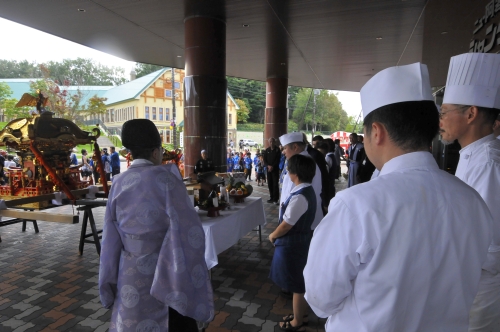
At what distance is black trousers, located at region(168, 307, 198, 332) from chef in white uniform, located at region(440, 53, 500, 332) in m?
1.54

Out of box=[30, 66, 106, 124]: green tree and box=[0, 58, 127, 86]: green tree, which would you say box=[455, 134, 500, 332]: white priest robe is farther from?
box=[0, 58, 127, 86]: green tree

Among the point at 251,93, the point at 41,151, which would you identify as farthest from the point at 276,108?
the point at 251,93

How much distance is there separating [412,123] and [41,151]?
4.51m

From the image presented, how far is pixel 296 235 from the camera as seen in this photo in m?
2.83

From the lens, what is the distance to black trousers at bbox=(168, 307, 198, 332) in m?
1.86

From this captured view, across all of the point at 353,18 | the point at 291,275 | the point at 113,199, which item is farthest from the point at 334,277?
the point at 353,18

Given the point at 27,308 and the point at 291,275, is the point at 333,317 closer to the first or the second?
the point at 291,275

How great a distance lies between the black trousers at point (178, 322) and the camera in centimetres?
186

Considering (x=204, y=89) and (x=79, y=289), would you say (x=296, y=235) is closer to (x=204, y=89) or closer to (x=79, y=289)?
(x=79, y=289)

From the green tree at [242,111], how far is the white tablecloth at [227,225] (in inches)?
1660

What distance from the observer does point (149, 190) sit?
5.81 ft

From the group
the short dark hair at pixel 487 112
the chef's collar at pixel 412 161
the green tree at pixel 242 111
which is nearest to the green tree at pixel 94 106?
the green tree at pixel 242 111

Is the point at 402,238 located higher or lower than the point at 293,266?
higher

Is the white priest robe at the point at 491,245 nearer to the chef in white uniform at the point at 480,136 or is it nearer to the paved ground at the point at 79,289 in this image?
the chef in white uniform at the point at 480,136
